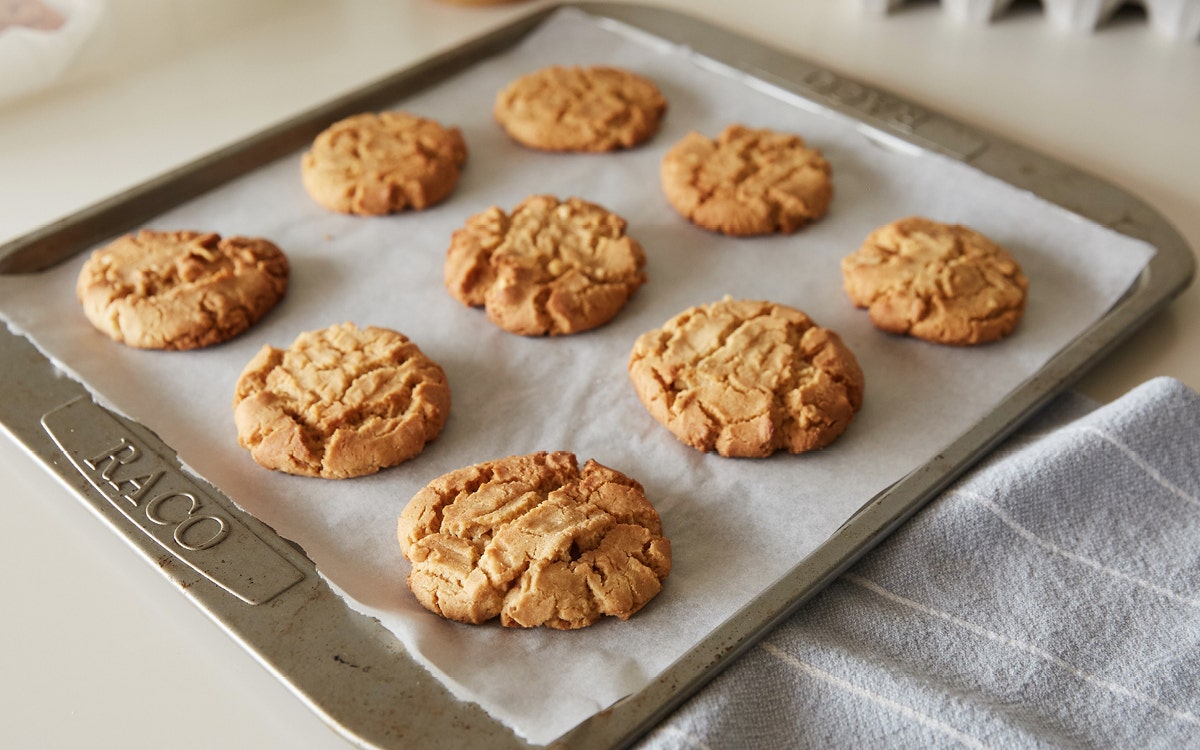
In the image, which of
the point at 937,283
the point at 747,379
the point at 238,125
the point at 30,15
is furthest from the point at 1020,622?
the point at 30,15

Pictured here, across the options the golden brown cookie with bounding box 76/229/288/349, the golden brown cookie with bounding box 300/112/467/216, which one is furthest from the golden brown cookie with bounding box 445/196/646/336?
the golden brown cookie with bounding box 76/229/288/349

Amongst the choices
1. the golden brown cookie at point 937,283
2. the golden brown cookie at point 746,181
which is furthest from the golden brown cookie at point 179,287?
the golden brown cookie at point 937,283

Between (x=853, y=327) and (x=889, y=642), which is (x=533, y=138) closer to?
(x=853, y=327)

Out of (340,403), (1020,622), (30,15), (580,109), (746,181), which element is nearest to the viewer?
(1020,622)

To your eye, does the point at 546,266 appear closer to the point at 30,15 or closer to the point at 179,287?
the point at 179,287

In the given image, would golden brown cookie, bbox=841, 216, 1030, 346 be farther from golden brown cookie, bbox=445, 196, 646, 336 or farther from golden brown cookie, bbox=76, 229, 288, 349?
golden brown cookie, bbox=76, 229, 288, 349

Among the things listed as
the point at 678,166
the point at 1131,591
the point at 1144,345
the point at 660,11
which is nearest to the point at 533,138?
the point at 678,166
